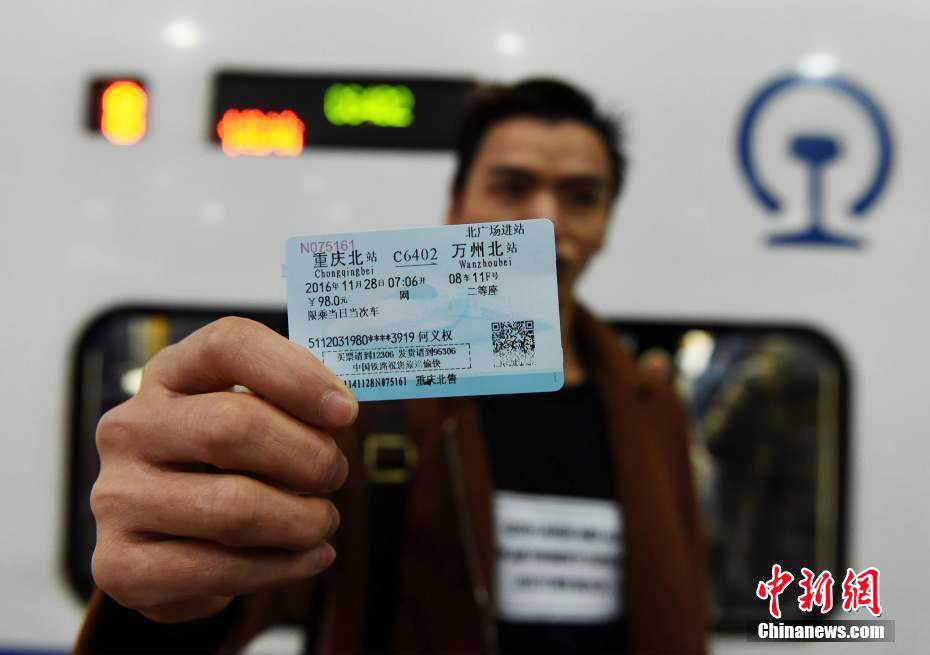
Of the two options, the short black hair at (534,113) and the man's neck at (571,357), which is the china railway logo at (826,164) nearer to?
the short black hair at (534,113)

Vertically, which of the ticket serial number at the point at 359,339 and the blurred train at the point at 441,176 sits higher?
the blurred train at the point at 441,176

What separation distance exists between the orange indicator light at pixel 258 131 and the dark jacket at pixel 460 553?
68 cm

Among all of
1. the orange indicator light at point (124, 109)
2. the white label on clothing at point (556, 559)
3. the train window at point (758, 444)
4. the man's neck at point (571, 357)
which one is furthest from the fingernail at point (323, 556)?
the orange indicator light at point (124, 109)

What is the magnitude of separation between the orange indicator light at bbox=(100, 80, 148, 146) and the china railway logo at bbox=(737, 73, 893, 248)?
1.44m

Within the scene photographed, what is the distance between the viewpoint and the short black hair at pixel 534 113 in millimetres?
1444

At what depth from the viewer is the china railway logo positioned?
1.53 m

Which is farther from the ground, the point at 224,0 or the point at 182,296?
the point at 224,0

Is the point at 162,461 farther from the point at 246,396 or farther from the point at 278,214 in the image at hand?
the point at 278,214

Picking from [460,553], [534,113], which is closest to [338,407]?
[460,553]

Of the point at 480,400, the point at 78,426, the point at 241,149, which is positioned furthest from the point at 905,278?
the point at 78,426

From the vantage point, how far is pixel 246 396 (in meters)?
0.68

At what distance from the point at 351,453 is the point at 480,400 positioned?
1.18 feet

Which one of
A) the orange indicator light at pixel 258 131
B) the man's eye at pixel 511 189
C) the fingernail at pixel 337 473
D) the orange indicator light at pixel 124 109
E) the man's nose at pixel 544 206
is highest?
the orange indicator light at pixel 124 109

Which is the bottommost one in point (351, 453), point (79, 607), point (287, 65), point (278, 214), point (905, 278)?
point (79, 607)
